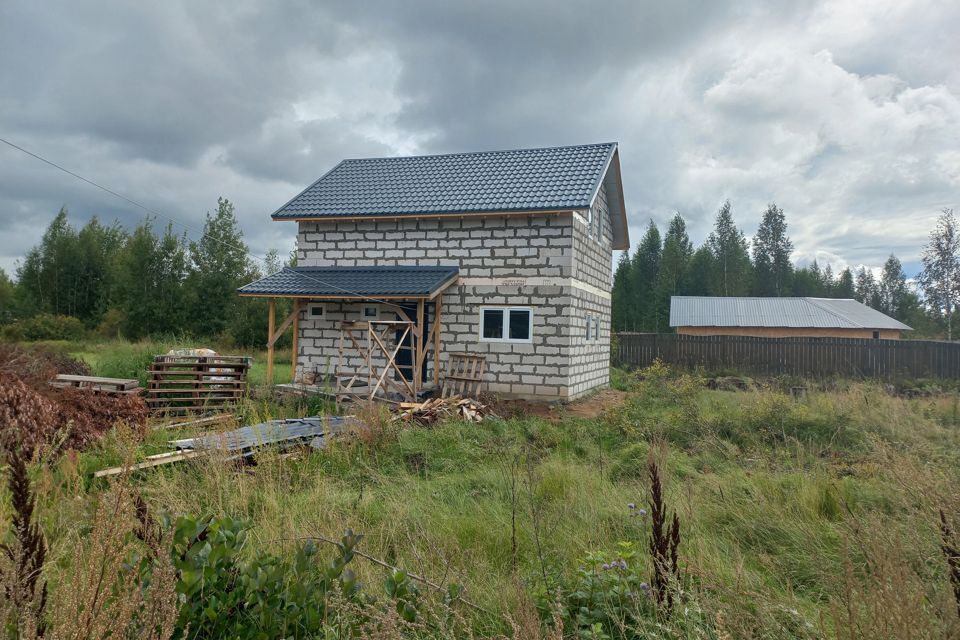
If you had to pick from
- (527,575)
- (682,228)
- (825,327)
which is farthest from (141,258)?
(682,228)

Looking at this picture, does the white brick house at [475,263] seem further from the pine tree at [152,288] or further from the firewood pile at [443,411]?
the pine tree at [152,288]

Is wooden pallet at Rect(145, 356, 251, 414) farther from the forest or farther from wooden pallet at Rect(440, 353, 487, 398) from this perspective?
the forest

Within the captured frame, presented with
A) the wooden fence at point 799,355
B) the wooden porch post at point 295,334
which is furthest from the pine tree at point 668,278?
the wooden porch post at point 295,334

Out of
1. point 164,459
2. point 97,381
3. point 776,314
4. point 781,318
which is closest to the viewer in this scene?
point 164,459

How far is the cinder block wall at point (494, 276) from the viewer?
1334 cm

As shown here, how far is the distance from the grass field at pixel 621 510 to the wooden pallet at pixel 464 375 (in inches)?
151

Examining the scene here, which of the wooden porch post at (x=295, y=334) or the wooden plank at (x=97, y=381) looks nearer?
the wooden plank at (x=97, y=381)

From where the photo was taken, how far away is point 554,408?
12.2 m

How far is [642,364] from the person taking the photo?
925 inches

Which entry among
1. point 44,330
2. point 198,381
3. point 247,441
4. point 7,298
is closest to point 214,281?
point 44,330

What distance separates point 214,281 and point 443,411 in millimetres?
26626

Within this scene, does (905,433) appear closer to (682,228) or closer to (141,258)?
(141,258)

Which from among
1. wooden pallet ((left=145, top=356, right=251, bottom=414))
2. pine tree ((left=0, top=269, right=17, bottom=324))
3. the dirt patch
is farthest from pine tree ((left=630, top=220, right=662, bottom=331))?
pine tree ((left=0, top=269, right=17, bottom=324))

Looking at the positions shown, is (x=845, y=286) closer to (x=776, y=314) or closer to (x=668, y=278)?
(x=668, y=278)
